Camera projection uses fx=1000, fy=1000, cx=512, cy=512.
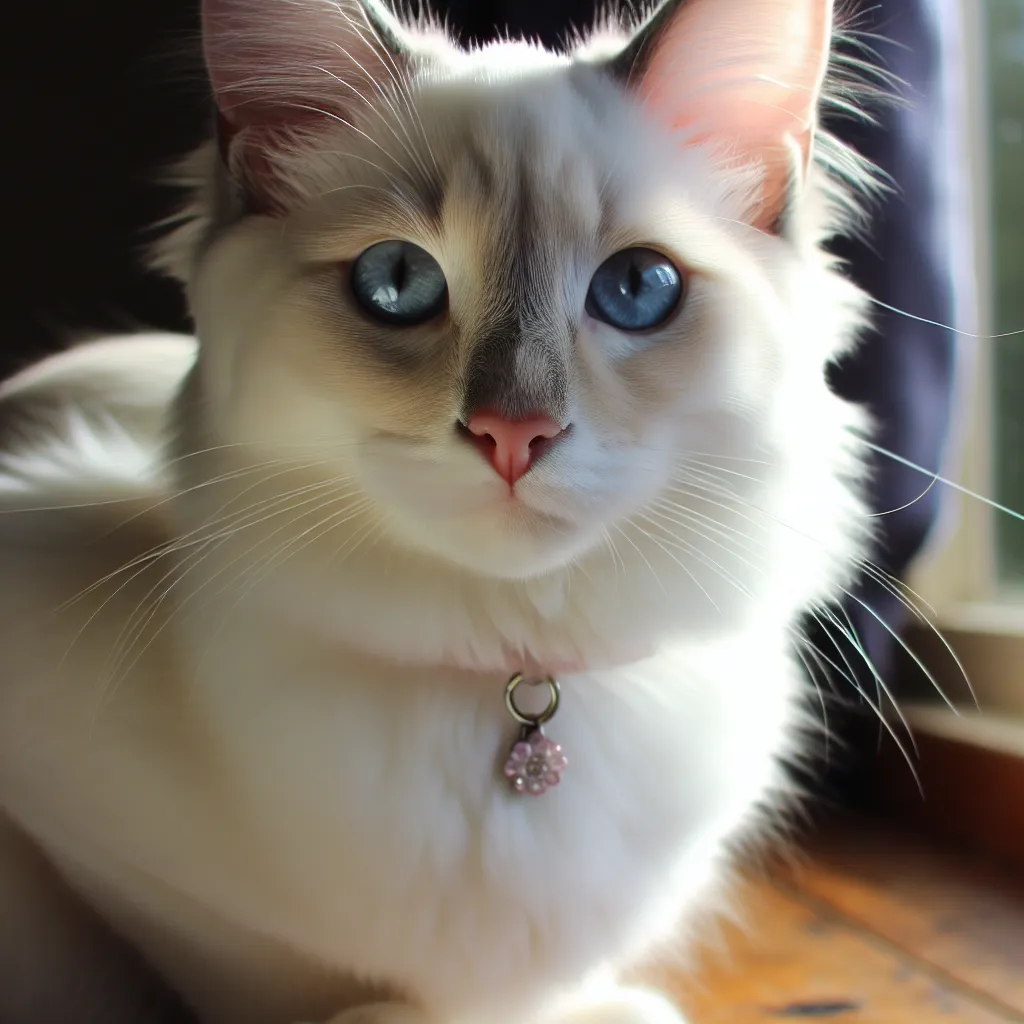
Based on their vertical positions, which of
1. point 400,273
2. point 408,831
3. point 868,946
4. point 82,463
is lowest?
point 868,946

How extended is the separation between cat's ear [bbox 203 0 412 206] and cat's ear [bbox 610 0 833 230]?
0.22 m

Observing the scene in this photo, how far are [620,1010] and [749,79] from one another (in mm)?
914

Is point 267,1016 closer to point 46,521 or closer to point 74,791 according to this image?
point 74,791

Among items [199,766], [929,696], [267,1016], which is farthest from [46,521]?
[929,696]

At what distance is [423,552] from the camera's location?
2.84 ft

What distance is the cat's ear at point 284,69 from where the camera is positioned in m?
0.88

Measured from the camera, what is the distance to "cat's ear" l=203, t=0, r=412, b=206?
881 mm

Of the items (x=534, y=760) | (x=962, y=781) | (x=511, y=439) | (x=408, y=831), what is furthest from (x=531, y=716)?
(x=962, y=781)

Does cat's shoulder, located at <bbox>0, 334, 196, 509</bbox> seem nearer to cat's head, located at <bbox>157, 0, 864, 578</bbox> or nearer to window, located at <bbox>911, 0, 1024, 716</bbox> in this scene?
cat's head, located at <bbox>157, 0, 864, 578</bbox>

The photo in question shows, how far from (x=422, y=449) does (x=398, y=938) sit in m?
0.44

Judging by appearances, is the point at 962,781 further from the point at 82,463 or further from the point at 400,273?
the point at 82,463

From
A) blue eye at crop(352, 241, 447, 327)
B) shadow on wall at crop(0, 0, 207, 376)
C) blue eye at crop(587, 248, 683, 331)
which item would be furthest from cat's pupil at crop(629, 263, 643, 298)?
shadow on wall at crop(0, 0, 207, 376)

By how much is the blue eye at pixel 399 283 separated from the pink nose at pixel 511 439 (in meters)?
0.15

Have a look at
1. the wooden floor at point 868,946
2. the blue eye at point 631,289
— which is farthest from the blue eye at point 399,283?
the wooden floor at point 868,946
